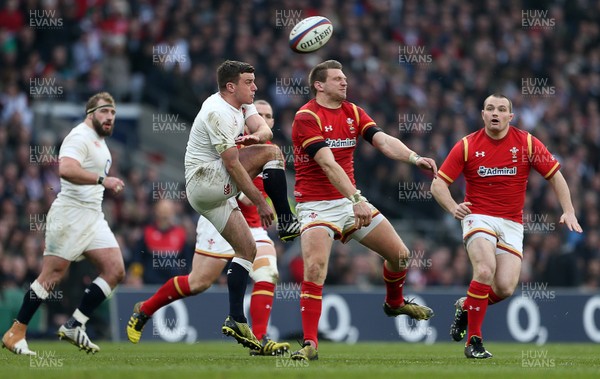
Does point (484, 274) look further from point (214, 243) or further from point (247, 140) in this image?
point (214, 243)

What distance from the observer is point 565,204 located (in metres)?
12.3

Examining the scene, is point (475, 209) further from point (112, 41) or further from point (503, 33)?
point (503, 33)

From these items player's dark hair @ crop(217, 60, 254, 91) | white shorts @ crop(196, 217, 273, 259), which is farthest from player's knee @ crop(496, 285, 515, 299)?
player's dark hair @ crop(217, 60, 254, 91)

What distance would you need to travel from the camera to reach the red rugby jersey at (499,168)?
1260 centimetres

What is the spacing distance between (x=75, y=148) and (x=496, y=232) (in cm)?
479

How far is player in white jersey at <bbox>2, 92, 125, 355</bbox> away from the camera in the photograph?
1280 centimetres

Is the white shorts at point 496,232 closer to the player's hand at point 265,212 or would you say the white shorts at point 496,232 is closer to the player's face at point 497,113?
the player's face at point 497,113

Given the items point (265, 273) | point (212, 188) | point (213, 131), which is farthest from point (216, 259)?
point (213, 131)

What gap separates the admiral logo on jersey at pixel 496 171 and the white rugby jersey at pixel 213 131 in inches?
110

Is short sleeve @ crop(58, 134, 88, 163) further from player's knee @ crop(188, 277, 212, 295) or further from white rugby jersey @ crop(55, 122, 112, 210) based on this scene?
player's knee @ crop(188, 277, 212, 295)

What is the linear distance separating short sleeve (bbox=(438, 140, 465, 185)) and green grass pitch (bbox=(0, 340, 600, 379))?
198 cm

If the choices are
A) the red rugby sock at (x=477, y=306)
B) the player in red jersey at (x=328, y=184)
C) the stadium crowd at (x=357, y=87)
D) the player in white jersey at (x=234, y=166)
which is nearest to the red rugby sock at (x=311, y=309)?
the player in red jersey at (x=328, y=184)

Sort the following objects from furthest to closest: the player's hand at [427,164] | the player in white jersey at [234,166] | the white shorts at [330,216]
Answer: the white shorts at [330,216]
the player's hand at [427,164]
the player in white jersey at [234,166]

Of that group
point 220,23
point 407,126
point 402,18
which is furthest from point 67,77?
point 402,18
